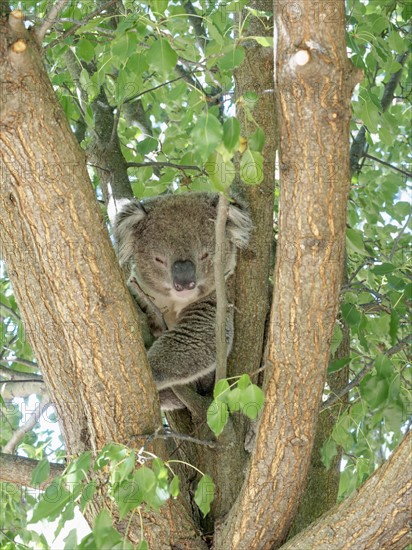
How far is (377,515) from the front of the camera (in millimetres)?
2229

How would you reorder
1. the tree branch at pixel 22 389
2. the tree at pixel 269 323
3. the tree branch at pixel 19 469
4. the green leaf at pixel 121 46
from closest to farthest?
1. the tree at pixel 269 323
2. the green leaf at pixel 121 46
3. the tree branch at pixel 19 469
4. the tree branch at pixel 22 389

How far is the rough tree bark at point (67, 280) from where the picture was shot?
7.03 feet

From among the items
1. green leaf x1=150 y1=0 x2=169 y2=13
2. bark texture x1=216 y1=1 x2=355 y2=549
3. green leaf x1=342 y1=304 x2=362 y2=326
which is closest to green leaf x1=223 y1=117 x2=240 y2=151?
bark texture x1=216 y1=1 x2=355 y2=549

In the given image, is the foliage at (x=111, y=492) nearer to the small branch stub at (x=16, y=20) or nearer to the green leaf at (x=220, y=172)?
the green leaf at (x=220, y=172)

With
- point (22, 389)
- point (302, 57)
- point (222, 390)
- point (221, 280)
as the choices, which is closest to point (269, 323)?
point (221, 280)

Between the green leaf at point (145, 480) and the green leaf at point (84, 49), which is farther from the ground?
the green leaf at point (84, 49)

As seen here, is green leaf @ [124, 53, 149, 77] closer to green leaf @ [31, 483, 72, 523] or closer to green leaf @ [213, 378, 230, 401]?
green leaf @ [213, 378, 230, 401]

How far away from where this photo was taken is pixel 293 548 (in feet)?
7.88

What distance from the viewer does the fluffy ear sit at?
3.81m

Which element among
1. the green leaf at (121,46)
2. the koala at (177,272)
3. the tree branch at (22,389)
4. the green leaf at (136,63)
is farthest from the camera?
the tree branch at (22,389)

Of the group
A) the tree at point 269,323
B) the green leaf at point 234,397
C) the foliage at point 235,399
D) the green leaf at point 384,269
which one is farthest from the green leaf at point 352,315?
the green leaf at point 234,397

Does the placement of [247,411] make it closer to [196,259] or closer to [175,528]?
[175,528]

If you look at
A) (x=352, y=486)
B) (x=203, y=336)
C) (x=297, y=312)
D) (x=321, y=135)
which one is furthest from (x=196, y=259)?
(x=321, y=135)

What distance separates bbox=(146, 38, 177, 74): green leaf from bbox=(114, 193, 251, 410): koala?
5.00 ft
